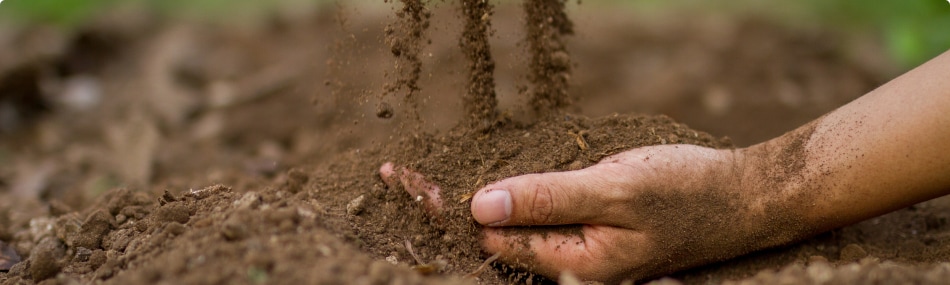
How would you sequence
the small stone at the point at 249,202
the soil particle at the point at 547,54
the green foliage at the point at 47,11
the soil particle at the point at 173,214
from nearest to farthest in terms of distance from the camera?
the small stone at the point at 249,202 < the soil particle at the point at 173,214 < the soil particle at the point at 547,54 < the green foliage at the point at 47,11

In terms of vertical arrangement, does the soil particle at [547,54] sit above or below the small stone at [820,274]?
above

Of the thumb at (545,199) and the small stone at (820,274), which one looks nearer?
the small stone at (820,274)

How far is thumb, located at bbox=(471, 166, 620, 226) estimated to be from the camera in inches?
78.0

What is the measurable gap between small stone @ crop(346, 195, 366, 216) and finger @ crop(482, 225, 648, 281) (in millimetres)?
375

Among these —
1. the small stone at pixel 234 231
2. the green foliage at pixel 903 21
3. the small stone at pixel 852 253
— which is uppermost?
the green foliage at pixel 903 21

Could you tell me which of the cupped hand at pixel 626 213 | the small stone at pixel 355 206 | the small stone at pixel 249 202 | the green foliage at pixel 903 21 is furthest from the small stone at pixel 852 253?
the green foliage at pixel 903 21

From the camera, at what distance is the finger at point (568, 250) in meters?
2.07

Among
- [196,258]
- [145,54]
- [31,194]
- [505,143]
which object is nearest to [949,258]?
[505,143]

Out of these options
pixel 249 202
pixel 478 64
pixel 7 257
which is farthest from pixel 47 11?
pixel 249 202

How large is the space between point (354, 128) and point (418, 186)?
3.19 feet

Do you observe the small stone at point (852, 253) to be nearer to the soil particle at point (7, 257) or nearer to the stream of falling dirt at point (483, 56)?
the stream of falling dirt at point (483, 56)

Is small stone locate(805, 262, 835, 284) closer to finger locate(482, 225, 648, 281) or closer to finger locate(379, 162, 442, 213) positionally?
finger locate(482, 225, 648, 281)

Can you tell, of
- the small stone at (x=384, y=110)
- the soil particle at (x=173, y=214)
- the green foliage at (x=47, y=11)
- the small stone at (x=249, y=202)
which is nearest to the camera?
the small stone at (x=249, y=202)

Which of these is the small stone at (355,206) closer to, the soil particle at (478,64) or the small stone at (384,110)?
the small stone at (384,110)
